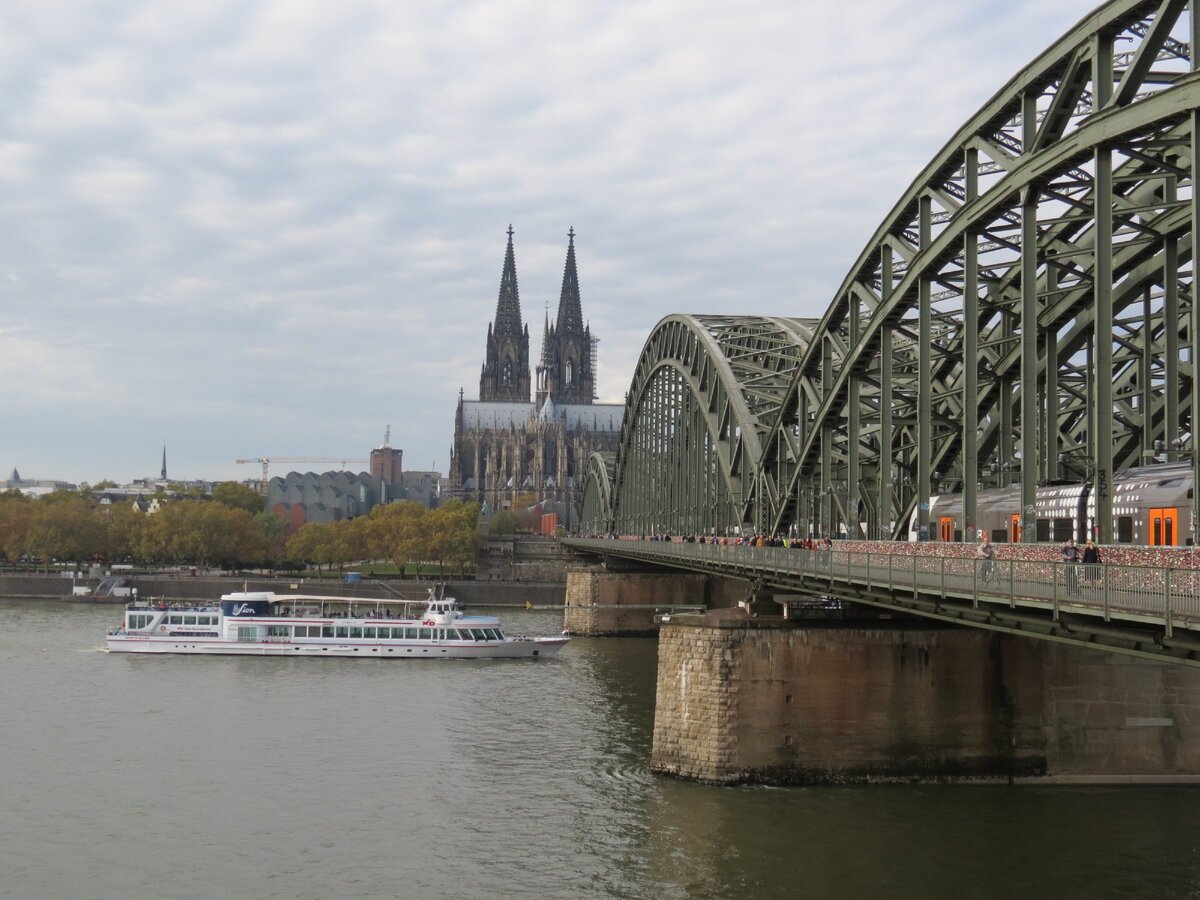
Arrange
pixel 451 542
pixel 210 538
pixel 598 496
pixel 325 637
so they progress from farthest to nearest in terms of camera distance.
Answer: pixel 598 496, pixel 210 538, pixel 451 542, pixel 325 637

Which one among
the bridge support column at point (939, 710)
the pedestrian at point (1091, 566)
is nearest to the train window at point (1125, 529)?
the pedestrian at point (1091, 566)

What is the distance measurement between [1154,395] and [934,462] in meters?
8.01

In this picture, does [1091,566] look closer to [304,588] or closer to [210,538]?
[304,588]

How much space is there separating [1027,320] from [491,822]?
16.6 m

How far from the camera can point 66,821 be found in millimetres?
33375

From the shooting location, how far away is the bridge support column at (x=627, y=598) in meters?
89.5

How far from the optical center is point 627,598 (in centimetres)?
9100

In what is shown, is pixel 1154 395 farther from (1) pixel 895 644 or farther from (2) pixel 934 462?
(1) pixel 895 644

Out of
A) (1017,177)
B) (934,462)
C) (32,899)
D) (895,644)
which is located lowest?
(32,899)

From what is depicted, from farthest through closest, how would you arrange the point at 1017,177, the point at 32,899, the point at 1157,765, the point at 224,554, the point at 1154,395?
1. the point at 224,554
2. the point at 1154,395
3. the point at 1157,765
4. the point at 1017,177
5. the point at 32,899

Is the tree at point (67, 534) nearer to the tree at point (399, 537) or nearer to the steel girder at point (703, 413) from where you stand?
the tree at point (399, 537)

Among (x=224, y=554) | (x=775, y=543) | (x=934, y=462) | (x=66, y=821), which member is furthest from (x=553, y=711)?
(x=224, y=554)

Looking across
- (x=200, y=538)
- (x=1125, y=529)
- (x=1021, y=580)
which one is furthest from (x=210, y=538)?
(x=1021, y=580)

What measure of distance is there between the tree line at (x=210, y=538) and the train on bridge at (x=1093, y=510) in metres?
112
